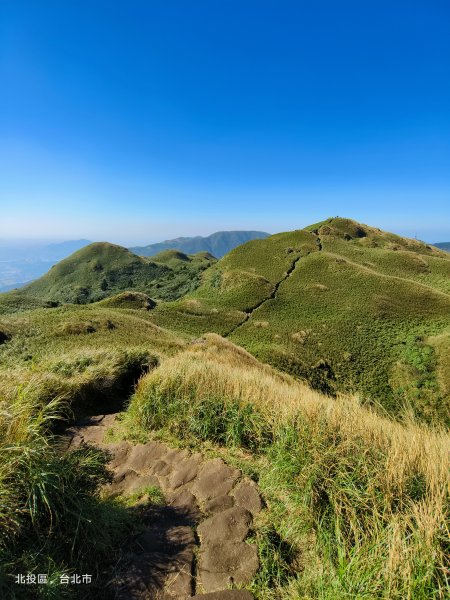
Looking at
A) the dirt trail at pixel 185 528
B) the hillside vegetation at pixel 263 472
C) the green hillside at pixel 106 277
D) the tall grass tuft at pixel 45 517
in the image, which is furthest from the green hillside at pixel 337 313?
the tall grass tuft at pixel 45 517

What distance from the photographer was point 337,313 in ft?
189

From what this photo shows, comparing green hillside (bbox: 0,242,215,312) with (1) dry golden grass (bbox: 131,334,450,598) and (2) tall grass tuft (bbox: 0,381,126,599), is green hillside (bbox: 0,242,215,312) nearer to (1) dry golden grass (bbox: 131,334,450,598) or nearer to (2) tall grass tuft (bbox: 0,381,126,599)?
(1) dry golden grass (bbox: 131,334,450,598)

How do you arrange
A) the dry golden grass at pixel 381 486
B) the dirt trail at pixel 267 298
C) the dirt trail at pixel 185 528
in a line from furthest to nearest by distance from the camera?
the dirt trail at pixel 267 298 < the dirt trail at pixel 185 528 < the dry golden grass at pixel 381 486

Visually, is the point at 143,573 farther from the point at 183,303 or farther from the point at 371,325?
the point at 183,303

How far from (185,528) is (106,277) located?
125 meters

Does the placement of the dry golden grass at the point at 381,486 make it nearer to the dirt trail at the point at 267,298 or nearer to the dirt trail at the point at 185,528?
the dirt trail at the point at 185,528

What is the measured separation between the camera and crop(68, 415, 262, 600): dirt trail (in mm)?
3420

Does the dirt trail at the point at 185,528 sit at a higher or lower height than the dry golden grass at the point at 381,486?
lower

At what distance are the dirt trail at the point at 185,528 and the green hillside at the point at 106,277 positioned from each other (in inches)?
3282

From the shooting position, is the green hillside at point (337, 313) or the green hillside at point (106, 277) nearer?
the green hillside at point (337, 313)

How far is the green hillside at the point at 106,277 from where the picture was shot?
100m

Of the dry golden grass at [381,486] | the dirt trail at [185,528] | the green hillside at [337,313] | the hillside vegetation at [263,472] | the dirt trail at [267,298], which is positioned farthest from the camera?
the dirt trail at [267,298]

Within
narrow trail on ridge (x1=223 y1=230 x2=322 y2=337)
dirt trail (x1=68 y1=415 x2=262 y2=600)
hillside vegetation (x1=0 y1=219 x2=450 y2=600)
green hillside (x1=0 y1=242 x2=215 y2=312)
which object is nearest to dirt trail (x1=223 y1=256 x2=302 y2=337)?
narrow trail on ridge (x1=223 y1=230 x2=322 y2=337)

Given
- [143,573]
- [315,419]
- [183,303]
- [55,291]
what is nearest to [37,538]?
[143,573]
